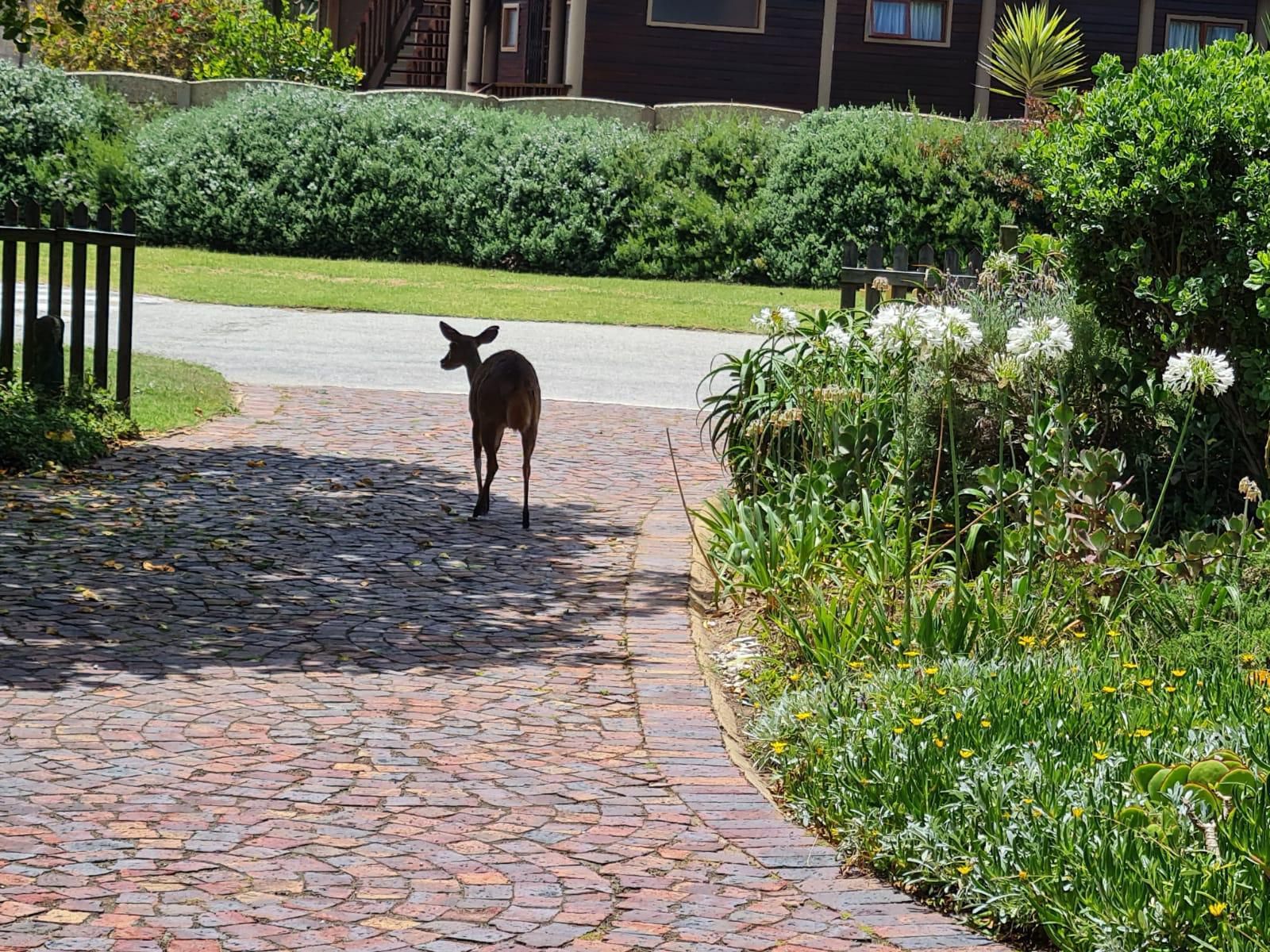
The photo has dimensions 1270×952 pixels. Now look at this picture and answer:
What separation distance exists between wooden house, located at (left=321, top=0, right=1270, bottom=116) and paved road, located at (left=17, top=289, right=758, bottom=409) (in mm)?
14691

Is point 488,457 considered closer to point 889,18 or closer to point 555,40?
point 889,18

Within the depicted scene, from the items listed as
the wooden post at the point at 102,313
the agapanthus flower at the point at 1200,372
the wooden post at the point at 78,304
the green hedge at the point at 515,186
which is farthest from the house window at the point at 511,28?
the agapanthus flower at the point at 1200,372

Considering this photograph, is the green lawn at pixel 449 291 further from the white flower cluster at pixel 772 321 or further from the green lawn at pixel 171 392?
the white flower cluster at pixel 772 321

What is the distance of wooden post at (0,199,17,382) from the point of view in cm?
995

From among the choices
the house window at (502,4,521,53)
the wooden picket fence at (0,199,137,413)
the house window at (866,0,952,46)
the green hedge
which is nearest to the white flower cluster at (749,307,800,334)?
the wooden picket fence at (0,199,137,413)

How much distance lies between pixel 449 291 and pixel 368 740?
1596 cm


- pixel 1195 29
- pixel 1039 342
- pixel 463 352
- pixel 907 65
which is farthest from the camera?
pixel 1195 29

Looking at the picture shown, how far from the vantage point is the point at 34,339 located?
9992 mm

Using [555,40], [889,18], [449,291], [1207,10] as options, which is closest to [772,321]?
[449,291]

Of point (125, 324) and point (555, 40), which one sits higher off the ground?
point (555, 40)

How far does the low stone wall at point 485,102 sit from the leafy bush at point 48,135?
40.9 inches

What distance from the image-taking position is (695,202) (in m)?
24.3

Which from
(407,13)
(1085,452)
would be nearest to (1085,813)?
(1085,452)

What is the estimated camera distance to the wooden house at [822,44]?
31.5 meters
